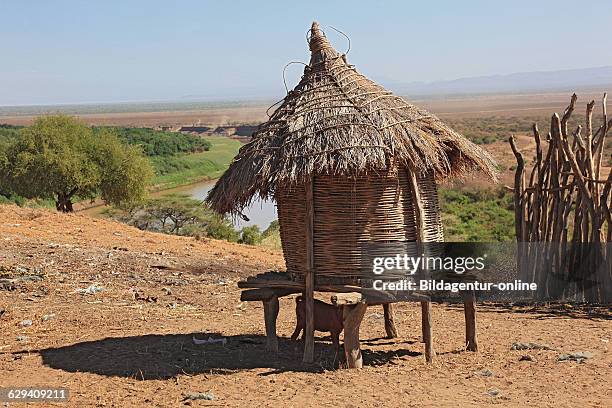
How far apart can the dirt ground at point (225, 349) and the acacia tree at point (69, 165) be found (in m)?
12.2

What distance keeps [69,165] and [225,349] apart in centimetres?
1738

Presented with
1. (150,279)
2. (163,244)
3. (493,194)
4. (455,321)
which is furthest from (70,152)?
(455,321)

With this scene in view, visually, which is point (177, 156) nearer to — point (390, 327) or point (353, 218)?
point (390, 327)

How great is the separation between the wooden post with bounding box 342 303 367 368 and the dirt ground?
15 centimetres

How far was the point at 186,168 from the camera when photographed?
50.0m

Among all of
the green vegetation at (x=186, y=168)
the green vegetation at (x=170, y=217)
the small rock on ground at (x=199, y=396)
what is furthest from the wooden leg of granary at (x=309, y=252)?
the green vegetation at (x=186, y=168)

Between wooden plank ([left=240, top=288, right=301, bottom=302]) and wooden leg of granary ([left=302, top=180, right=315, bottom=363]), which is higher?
wooden leg of granary ([left=302, top=180, right=315, bottom=363])

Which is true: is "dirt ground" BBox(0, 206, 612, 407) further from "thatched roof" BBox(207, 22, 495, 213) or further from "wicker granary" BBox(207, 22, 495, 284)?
"thatched roof" BBox(207, 22, 495, 213)

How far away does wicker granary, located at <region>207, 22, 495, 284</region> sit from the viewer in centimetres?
639

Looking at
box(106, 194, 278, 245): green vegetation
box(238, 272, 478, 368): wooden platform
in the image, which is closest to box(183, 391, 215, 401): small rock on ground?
box(238, 272, 478, 368): wooden platform

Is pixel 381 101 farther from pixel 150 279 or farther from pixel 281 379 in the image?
pixel 150 279

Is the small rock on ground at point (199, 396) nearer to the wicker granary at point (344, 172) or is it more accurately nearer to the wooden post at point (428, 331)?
the wicker granary at point (344, 172)

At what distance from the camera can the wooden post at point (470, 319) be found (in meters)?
7.06

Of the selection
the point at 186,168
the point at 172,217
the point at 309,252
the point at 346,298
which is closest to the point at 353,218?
the point at 309,252
